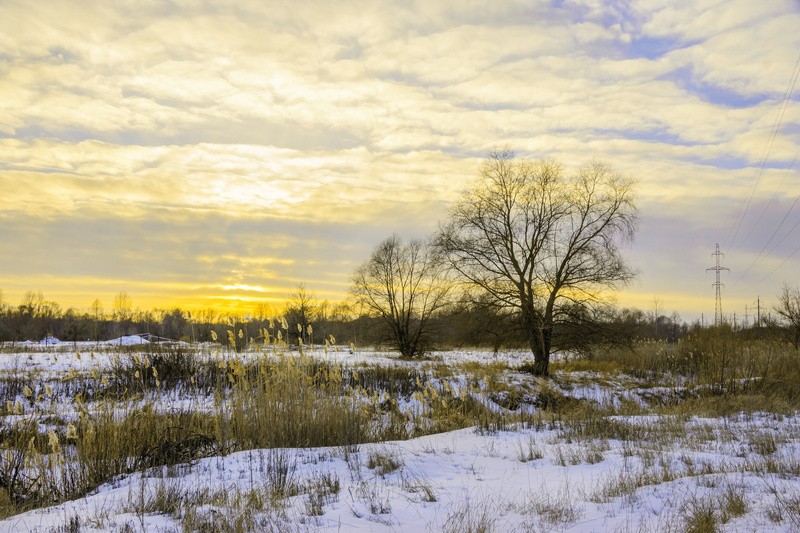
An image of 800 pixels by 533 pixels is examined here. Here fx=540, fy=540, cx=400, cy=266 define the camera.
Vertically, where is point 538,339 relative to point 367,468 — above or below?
above

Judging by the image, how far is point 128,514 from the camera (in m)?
5.18

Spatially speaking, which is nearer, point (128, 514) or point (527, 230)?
point (128, 514)

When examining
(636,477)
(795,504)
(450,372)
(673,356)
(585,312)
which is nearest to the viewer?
(795,504)

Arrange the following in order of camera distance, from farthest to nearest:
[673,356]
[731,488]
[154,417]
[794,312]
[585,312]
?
[794,312] → [673,356] → [585,312] → [154,417] → [731,488]

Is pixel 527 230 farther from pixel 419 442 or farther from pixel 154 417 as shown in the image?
pixel 154 417

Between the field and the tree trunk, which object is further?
the tree trunk

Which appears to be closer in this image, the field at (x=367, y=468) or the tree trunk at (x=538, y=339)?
the field at (x=367, y=468)

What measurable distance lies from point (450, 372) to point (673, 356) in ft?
43.4

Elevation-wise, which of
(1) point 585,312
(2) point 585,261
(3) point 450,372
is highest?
(2) point 585,261

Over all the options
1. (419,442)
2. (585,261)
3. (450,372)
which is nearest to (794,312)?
(585,261)

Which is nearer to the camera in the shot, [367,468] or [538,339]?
[367,468]

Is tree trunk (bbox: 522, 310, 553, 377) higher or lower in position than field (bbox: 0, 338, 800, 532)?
higher

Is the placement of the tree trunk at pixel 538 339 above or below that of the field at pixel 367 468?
above

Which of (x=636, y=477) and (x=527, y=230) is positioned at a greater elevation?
(x=527, y=230)
